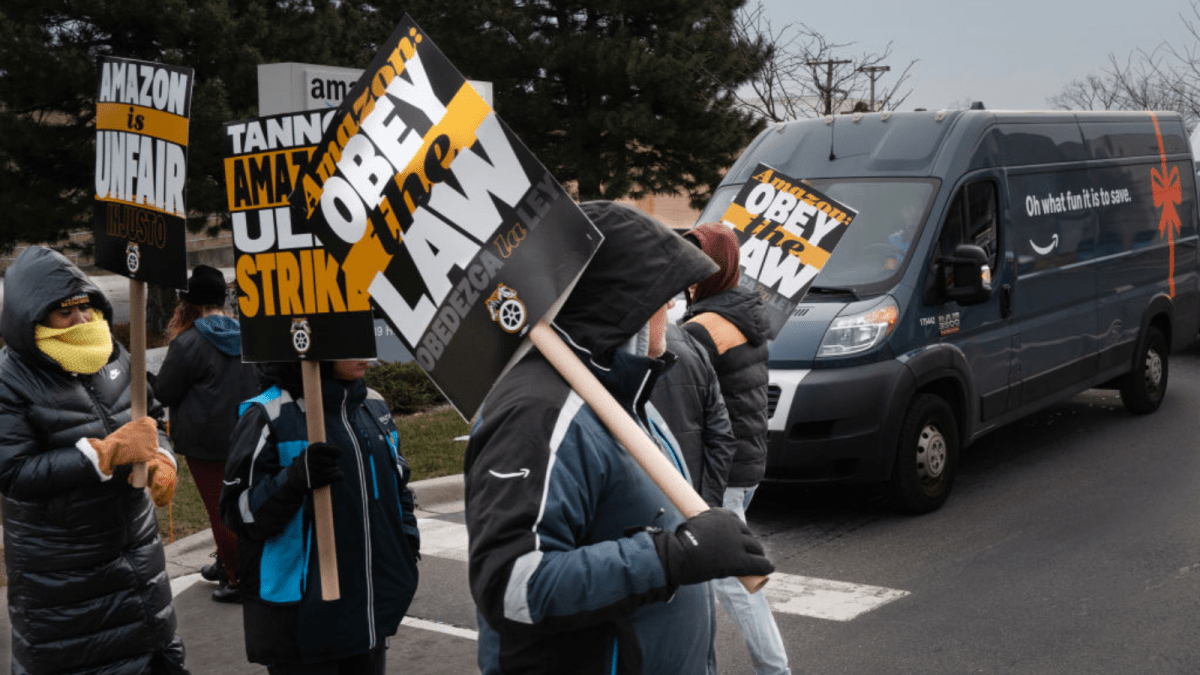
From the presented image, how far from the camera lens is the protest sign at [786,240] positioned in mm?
6254

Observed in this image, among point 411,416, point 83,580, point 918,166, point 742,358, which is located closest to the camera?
point 83,580

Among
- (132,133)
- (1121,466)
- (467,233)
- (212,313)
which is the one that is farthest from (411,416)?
(467,233)

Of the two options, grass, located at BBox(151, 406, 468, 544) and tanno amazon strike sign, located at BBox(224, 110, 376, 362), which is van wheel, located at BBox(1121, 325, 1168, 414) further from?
tanno amazon strike sign, located at BBox(224, 110, 376, 362)

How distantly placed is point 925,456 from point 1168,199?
4.82 metres

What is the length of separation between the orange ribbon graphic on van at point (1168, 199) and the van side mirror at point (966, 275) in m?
3.77

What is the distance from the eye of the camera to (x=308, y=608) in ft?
12.2

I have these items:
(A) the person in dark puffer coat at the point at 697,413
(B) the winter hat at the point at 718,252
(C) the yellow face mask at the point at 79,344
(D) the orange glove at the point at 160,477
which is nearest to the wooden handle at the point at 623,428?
(A) the person in dark puffer coat at the point at 697,413

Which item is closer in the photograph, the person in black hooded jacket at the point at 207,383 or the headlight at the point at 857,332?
the person in black hooded jacket at the point at 207,383

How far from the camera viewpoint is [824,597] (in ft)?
21.2

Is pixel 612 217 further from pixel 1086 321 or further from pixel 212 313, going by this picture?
pixel 1086 321

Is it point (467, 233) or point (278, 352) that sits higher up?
point (467, 233)

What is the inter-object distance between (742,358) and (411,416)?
6.99 meters

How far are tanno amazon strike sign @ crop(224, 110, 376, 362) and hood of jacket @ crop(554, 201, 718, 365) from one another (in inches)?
58.3

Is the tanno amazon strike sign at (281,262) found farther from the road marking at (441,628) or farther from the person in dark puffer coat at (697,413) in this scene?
the road marking at (441,628)
